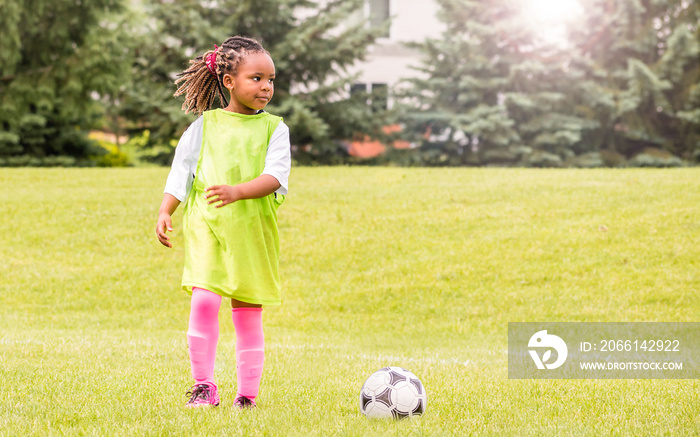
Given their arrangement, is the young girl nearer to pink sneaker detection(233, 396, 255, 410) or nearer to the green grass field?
pink sneaker detection(233, 396, 255, 410)

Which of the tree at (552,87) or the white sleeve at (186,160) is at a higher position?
the tree at (552,87)

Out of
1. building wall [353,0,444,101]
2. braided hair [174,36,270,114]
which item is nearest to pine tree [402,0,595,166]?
building wall [353,0,444,101]

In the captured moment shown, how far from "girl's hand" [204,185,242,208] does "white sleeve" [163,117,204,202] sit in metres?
0.48

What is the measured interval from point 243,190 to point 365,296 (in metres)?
7.64

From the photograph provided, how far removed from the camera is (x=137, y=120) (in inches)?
920

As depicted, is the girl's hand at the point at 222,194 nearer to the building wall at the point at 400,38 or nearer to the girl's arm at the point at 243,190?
the girl's arm at the point at 243,190

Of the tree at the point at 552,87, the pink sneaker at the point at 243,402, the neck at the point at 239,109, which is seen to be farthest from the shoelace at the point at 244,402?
the tree at the point at 552,87

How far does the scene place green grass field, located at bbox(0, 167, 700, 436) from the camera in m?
4.34

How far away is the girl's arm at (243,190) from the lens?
393 centimetres

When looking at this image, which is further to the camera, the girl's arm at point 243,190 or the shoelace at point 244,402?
the shoelace at point 244,402

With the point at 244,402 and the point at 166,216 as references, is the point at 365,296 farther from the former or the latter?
the point at 166,216

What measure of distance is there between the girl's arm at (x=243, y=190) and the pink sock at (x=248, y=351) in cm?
71

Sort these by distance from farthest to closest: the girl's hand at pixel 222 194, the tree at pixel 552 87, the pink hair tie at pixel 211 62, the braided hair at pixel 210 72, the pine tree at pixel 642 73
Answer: the pine tree at pixel 642 73 < the tree at pixel 552 87 < the pink hair tie at pixel 211 62 < the braided hair at pixel 210 72 < the girl's hand at pixel 222 194

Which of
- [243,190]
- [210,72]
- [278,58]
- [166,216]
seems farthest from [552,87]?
[243,190]
